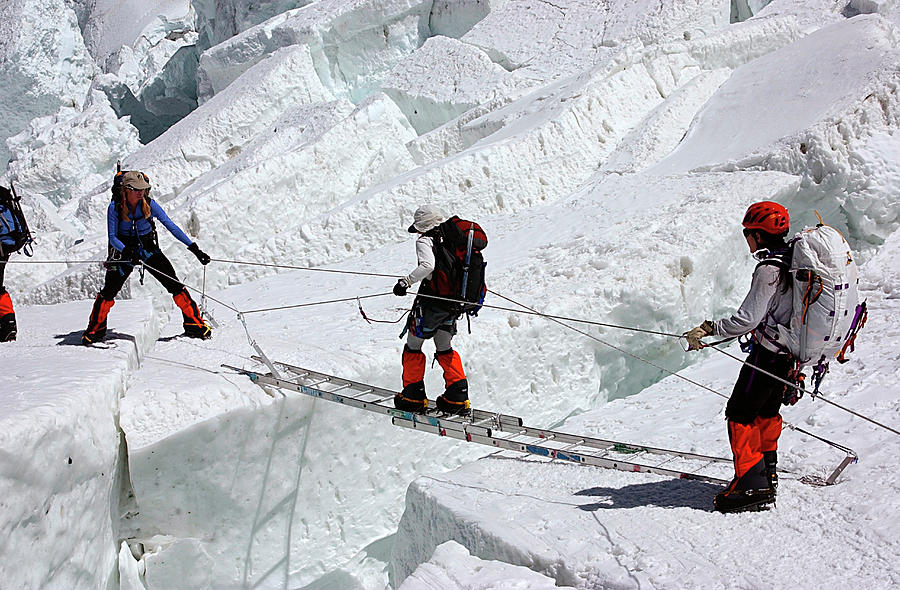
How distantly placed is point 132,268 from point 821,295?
4.55m

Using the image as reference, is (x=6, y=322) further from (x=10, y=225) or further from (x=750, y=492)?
(x=750, y=492)

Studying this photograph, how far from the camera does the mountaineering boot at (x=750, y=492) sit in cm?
313

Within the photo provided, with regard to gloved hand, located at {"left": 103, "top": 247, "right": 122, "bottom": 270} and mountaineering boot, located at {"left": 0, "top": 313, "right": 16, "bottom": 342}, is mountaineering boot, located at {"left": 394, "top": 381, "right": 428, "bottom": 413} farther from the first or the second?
mountaineering boot, located at {"left": 0, "top": 313, "right": 16, "bottom": 342}

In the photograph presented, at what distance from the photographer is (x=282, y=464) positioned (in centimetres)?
496

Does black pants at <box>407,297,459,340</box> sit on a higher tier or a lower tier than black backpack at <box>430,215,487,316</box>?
lower

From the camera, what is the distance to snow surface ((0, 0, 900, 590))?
3.28m

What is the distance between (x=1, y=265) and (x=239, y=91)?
32.5ft

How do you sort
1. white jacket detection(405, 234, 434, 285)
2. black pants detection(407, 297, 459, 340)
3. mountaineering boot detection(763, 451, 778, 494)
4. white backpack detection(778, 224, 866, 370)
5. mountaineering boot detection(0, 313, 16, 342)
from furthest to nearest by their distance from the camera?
mountaineering boot detection(0, 313, 16, 342), black pants detection(407, 297, 459, 340), white jacket detection(405, 234, 434, 285), mountaineering boot detection(763, 451, 778, 494), white backpack detection(778, 224, 866, 370)

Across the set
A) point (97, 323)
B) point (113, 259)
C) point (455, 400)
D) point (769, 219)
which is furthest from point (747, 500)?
point (113, 259)

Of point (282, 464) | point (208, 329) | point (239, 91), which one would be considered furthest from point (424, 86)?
point (282, 464)

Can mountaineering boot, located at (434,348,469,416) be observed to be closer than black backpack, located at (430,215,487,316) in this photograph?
No

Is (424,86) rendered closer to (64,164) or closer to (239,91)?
(239,91)

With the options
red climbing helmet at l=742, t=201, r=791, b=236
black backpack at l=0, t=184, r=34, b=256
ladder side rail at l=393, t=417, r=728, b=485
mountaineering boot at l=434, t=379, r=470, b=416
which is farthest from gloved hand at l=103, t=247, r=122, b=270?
red climbing helmet at l=742, t=201, r=791, b=236

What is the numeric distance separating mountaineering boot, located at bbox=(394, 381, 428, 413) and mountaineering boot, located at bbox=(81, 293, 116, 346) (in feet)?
7.43
